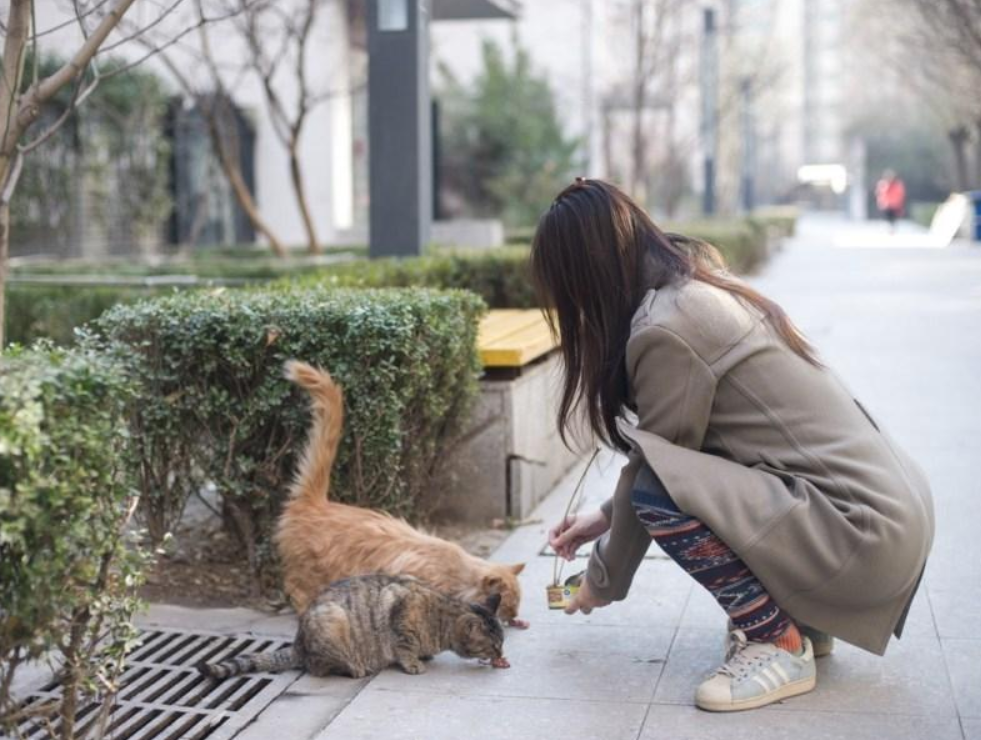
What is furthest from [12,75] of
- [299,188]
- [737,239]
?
[737,239]

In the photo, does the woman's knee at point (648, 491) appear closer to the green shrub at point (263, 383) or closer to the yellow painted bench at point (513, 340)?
the green shrub at point (263, 383)

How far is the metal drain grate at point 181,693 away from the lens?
4.01 m

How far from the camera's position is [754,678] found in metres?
3.94

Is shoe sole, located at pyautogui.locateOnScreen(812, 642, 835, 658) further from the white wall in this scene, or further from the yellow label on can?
the white wall

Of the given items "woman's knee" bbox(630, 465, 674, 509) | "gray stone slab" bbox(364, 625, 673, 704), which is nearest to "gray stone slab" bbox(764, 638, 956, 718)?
"gray stone slab" bbox(364, 625, 673, 704)

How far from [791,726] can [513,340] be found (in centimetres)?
332

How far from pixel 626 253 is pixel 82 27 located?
256 cm

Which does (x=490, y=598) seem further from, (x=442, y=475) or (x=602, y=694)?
(x=442, y=475)

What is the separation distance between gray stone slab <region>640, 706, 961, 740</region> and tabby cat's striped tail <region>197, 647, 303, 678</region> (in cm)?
122

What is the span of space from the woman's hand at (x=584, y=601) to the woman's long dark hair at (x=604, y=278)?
1.52ft

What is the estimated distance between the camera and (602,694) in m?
4.15

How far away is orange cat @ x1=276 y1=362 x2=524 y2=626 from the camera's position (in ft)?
15.5

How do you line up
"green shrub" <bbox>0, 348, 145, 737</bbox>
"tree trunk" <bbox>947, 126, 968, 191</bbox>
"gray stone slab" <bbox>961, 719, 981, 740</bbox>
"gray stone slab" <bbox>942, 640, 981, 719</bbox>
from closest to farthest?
"green shrub" <bbox>0, 348, 145, 737</bbox> → "gray stone slab" <bbox>961, 719, 981, 740</bbox> → "gray stone slab" <bbox>942, 640, 981, 719</bbox> → "tree trunk" <bbox>947, 126, 968, 191</bbox>

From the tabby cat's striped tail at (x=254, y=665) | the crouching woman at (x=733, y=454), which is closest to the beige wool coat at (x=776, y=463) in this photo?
the crouching woman at (x=733, y=454)
